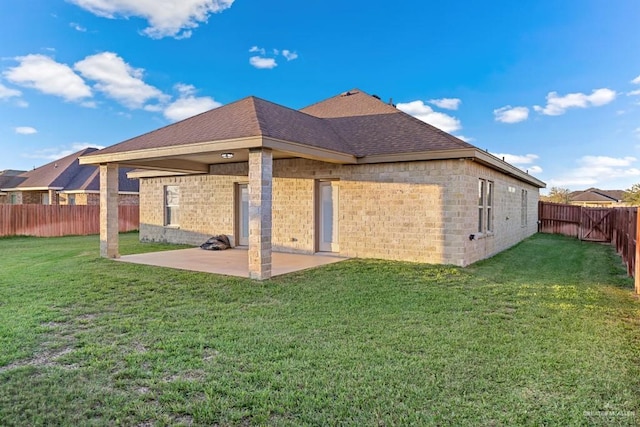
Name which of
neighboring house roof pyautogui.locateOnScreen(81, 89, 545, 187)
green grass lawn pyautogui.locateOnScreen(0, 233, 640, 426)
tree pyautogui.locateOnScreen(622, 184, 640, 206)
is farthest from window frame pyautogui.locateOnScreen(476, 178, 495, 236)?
tree pyautogui.locateOnScreen(622, 184, 640, 206)

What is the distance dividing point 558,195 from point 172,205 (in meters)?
49.4

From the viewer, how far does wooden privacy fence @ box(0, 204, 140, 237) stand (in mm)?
18250

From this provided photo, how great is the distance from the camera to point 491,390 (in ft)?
10.6

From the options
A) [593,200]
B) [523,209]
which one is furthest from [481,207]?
[593,200]

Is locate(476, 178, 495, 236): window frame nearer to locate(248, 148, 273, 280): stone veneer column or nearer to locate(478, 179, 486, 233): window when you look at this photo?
locate(478, 179, 486, 233): window

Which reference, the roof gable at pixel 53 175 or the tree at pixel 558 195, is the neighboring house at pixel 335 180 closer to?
the roof gable at pixel 53 175

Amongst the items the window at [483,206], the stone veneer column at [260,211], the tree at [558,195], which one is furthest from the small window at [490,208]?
the tree at [558,195]

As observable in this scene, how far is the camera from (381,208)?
412 inches

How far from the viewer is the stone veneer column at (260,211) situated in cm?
764

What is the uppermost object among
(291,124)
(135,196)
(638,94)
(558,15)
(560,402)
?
(558,15)

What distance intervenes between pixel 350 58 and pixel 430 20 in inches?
156

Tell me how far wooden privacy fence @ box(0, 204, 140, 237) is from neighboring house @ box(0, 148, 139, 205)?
11.4 ft

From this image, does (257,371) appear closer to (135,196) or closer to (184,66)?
(184,66)

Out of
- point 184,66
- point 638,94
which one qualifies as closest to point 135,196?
point 184,66
